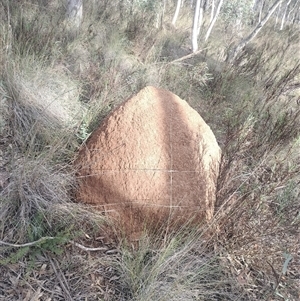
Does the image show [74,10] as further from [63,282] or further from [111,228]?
[63,282]

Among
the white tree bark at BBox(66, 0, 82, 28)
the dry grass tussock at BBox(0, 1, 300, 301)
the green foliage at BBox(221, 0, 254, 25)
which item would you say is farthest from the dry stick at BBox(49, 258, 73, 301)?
the green foliage at BBox(221, 0, 254, 25)

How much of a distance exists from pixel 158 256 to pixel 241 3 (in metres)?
12.2

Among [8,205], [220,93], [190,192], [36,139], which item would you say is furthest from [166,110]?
[220,93]

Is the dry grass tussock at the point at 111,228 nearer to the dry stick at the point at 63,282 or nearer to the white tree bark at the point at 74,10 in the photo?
the dry stick at the point at 63,282

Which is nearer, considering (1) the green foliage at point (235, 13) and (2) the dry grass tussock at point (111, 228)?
(2) the dry grass tussock at point (111, 228)

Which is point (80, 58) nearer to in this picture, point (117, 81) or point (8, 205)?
point (117, 81)

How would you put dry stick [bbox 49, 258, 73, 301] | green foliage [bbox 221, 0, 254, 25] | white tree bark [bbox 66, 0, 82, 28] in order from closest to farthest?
dry stick [bbox 49, 258, 73, 301] → white tree bark [bbox 66, 0, 82, 28] → green foliage [bbox 221, 0, 254, 25]

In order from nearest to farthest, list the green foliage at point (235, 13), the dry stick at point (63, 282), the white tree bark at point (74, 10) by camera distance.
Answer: the dry stick at point (63, 282)
the white tree bark at point (74, 10)
the green foliage at point (235, 13)

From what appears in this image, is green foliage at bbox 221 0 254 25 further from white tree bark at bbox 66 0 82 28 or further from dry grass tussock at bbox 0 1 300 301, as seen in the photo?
dry grass tussock at bbox 0 1 300 301

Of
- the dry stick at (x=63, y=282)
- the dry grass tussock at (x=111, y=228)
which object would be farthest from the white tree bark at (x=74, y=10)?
the dry stick at (x=63, y=282)

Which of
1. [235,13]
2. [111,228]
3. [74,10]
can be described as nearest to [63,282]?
[111,228]

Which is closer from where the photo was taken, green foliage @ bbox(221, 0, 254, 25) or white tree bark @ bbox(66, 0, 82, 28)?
white tree bark @ bbox(66, 0, 82, 28)

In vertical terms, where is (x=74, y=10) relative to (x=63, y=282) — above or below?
above

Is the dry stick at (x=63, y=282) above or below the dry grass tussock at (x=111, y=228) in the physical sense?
below
